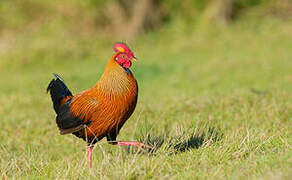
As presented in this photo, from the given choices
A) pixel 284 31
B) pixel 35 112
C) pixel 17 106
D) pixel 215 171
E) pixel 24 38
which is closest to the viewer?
pixel 215 171

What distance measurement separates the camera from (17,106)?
8969mm

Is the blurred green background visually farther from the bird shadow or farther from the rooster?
Answer: the rooster

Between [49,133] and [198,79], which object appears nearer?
[49,133]

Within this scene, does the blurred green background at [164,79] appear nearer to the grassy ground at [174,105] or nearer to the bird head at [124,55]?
the grassy ground at [174,105]

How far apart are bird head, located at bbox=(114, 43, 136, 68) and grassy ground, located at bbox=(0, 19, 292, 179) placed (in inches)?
25.6

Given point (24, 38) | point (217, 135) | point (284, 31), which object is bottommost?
point (284, 31)

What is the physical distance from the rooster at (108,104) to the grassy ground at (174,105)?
20cm

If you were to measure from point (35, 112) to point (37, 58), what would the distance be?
8.05 metres

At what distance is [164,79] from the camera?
39.4ft

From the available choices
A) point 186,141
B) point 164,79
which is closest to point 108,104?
point 186,141

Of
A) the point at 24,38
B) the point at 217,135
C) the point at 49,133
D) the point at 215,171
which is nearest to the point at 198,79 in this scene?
the point at 49,133

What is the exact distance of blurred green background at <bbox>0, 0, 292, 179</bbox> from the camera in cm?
416

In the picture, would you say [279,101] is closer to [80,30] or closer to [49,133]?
[49,133]

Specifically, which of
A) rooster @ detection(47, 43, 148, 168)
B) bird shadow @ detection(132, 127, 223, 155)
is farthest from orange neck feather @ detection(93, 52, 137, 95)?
bird shadow @ detection(132, 127, 223, 155)
